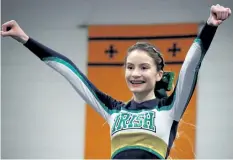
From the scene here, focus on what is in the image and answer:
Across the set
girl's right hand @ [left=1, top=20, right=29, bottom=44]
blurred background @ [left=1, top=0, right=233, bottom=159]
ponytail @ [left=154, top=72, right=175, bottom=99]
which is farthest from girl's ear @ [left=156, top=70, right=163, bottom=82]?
blurred background @ [left=1, top=0, right=233, bottom=159]

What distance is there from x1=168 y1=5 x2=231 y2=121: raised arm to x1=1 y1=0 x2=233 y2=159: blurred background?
1.40 meters

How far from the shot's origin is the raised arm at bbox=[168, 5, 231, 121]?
32.5 inches

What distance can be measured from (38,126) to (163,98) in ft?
5.40

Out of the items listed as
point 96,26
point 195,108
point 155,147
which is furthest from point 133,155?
point 96,26

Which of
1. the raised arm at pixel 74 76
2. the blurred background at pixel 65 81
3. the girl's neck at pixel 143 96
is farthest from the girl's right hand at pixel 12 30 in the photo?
the blurred background at pixel 65 81

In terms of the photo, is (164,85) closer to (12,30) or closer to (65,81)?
(12,30)

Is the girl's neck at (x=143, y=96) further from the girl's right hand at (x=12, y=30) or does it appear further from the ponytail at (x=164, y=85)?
the girl's right hand at (x=12, y=30)

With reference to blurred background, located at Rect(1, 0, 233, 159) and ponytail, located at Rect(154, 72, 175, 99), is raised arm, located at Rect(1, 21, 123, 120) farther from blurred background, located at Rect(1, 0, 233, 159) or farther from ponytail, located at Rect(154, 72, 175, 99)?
blurred background, located at Rect(1, 0, 233, 159)

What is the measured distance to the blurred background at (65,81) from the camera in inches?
90.9

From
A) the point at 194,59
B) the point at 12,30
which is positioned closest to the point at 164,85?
the point at 194,59

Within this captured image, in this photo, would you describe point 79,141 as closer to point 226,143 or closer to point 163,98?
point 226,143

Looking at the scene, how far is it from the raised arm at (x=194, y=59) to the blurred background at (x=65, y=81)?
1.40m

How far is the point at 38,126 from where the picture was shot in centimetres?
254

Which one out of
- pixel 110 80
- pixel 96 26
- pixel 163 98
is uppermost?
pixel 96 26
